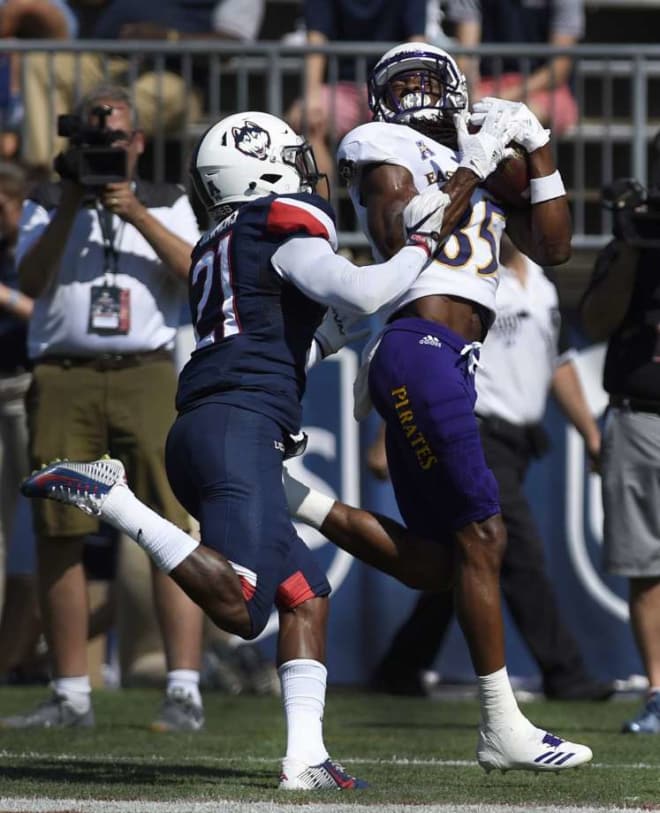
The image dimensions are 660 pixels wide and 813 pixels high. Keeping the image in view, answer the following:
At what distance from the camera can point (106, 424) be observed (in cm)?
725

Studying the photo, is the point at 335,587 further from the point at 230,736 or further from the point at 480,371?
the point at 230,736

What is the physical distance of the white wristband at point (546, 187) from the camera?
5.61m

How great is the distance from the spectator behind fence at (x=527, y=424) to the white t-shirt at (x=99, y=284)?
171 centimetres

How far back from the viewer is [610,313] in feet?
23.9

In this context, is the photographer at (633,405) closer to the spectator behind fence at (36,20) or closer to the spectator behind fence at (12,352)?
the spectator behind fence at (12,352)

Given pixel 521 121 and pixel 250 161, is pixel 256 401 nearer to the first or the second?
pixel 250 161

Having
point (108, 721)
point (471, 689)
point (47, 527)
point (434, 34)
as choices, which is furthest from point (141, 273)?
point (434, 34)

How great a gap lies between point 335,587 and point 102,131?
317 centimetres

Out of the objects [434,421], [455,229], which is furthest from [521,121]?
[434,421]

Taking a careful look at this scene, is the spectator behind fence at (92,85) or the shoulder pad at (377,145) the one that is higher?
the shoulder pad at (377,145)

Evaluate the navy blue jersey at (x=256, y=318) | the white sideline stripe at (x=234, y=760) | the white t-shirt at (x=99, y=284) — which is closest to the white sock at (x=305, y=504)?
the navy blue jersey at (x=256, y=318)

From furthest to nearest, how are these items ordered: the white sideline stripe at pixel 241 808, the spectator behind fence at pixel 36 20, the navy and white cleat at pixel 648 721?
the spectator behind fence at pixel 36 20
the navy and white cleat at pixel 648 721
the white sideline stripe at pixel 241 808

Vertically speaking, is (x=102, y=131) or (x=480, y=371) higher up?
(x=102, y=131)

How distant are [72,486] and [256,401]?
0.55m
